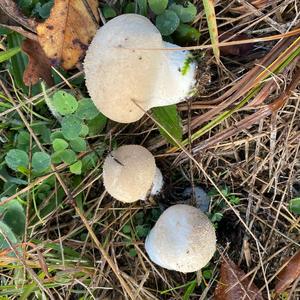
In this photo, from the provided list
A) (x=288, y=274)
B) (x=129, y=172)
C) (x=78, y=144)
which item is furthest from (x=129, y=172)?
(x=288, y=274)

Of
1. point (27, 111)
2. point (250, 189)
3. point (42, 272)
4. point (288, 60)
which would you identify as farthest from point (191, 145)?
point (42, 272)

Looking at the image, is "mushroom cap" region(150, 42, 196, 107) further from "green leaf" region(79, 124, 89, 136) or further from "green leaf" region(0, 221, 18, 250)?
"green leaf" region(0, 221, 18, 250)

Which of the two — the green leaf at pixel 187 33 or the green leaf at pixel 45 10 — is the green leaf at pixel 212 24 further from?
the green leaf at pixel 45 10

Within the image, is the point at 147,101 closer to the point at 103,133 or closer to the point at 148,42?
the point at 148,42

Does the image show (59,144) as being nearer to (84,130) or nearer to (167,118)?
(84,130)

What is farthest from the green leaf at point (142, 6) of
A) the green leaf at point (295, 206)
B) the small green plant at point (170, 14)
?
the green leaf at point (295, 206)

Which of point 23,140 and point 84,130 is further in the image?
point 23,140
